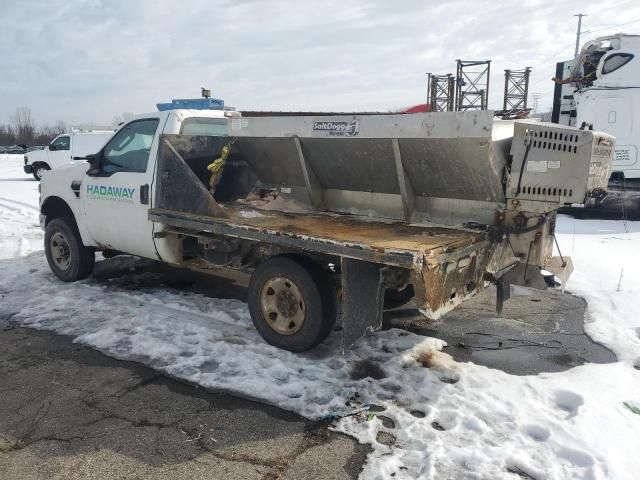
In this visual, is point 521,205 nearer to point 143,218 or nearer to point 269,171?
point 269,171

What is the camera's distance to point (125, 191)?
20.4 feet

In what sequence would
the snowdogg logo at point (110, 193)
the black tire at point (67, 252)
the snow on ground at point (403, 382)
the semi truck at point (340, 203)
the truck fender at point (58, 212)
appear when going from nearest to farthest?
the snow on ground at point (403, 382), the semi truck at point (340, 203), the snowdogg logo at point (110, 193), the truck fender at point (58, 212), the black tire at point (67, 252)

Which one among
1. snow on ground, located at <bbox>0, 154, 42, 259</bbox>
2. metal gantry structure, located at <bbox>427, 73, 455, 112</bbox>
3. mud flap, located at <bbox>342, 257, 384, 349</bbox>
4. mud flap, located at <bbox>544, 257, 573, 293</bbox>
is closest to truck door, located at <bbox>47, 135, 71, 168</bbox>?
snow on ground, located at <bbox>0, 154, 42, 259</bbox>

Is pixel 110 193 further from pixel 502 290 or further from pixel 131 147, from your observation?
pixel 502 290

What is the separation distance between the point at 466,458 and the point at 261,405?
149 cm

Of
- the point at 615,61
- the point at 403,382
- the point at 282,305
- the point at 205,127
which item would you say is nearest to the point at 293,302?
the point at 282,305

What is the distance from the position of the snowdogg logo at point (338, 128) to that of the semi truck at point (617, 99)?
8.92m

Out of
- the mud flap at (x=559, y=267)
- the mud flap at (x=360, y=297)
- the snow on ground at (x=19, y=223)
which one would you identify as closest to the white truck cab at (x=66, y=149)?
the snow on ground at (x=19, y=223)

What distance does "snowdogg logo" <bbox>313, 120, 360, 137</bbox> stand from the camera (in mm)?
4828

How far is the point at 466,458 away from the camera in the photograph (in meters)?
3.21

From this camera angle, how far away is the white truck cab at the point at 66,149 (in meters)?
22.9

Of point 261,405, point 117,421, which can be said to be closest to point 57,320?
point 117,421

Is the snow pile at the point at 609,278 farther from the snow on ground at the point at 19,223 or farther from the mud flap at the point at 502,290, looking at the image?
the snow on ground at the point at 19,223

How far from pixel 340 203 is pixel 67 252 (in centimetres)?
391
